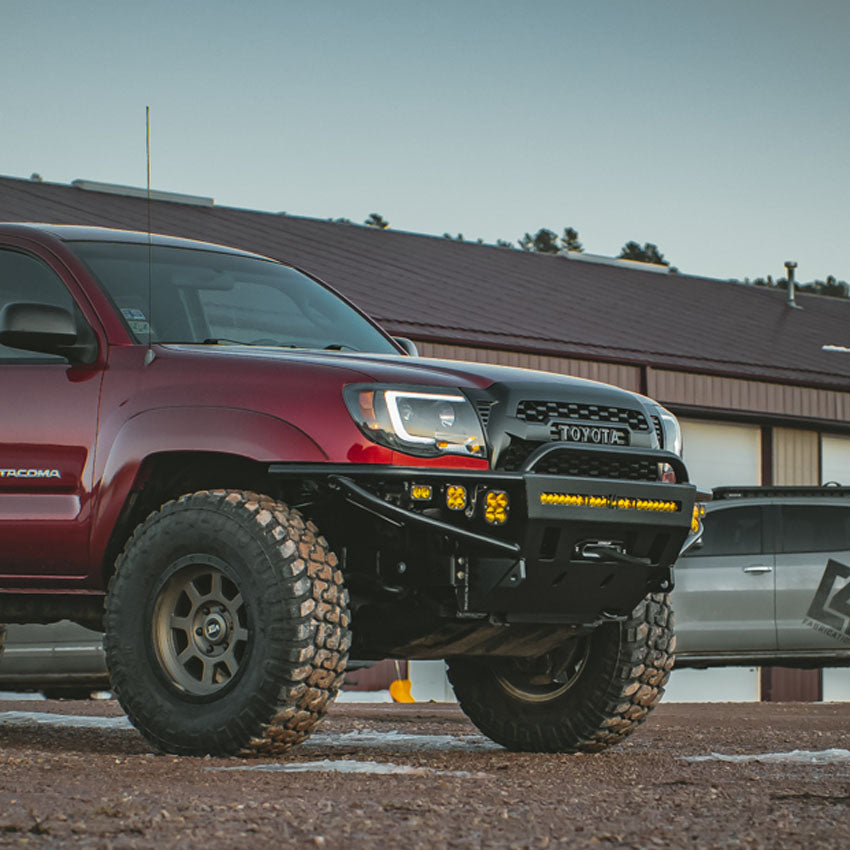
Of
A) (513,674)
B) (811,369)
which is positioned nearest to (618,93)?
(811,369)

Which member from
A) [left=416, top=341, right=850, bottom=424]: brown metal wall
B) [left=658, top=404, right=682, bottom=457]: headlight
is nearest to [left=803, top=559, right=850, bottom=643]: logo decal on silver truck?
[left=416, top=341, right=850, bottom=424]: brown metal wall

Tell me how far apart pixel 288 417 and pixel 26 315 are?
1.13m

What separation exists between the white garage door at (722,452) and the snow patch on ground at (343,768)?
15806mm

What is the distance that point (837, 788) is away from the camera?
211 inches

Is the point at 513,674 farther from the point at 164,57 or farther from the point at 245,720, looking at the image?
the point at 164,57

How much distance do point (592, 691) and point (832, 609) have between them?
23.3ft

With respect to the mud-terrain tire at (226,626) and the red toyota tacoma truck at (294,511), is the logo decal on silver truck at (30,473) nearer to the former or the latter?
the red toyota tacoma truck at (294,511)

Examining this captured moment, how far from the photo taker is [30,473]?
6.32 metres

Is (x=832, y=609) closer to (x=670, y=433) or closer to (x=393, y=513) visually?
(x=670, y=433)

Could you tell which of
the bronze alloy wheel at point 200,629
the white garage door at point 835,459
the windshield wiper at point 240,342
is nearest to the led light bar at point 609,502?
the bronze alloy wheel at point 200,629

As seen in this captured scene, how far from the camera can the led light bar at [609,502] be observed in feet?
18.7

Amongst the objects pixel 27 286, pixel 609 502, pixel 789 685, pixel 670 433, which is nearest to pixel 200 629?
pixel 609 502

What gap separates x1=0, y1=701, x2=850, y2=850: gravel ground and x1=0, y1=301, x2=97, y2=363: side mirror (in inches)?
60.1

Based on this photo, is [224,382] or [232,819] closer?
[232,819]
